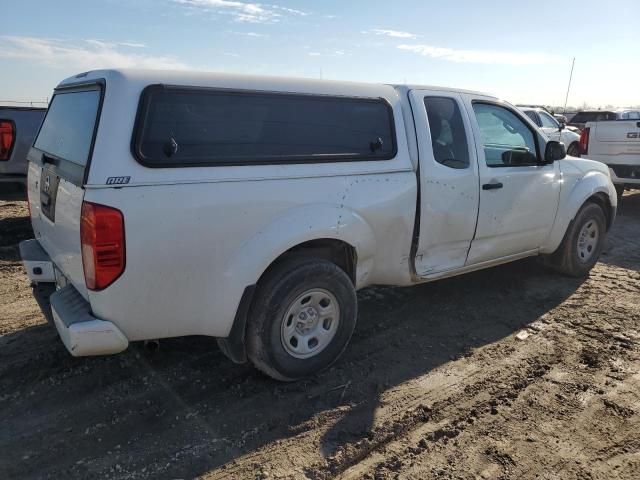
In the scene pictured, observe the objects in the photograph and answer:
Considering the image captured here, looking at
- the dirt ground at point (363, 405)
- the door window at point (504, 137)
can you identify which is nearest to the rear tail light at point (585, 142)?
the door window at point (504, 137)

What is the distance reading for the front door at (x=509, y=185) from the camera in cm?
460

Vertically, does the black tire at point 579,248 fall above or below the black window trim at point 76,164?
below

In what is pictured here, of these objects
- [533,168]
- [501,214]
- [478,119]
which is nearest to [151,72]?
[478,119]

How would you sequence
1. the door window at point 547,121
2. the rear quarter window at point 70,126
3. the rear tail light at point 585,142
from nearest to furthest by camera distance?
the rear quarter window at point 70,126 → the rear tail light at point 585,142 → the door window at point 547,121

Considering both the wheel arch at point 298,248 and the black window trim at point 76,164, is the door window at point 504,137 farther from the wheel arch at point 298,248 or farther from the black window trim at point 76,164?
the black window trim at point 76,164

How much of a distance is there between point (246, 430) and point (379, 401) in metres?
0.88

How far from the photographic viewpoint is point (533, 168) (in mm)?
4992

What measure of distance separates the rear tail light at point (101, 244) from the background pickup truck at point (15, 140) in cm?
499

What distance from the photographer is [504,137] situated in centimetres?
489

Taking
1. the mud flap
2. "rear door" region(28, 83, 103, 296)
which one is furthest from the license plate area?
the mud flap

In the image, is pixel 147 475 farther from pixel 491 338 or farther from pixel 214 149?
pixel 491 338

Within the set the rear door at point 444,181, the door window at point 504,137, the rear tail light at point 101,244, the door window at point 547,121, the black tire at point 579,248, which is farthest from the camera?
the door window at point 547,121

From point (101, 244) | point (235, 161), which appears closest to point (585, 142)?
point (235, 161)

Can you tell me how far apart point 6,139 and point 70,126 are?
439 centimetres
